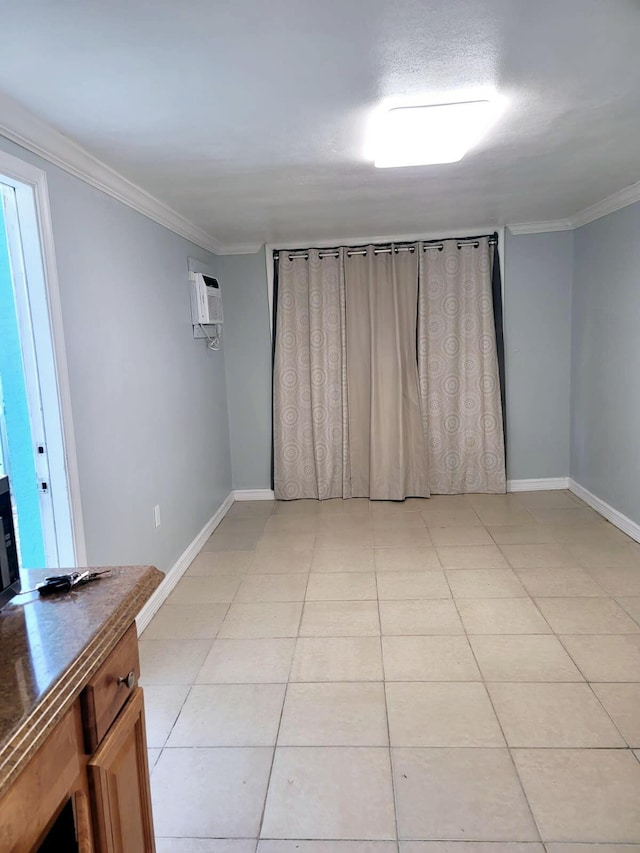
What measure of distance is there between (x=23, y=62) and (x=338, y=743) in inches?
90.7

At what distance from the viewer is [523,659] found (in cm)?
248

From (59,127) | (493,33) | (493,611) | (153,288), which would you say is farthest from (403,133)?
(493,611)

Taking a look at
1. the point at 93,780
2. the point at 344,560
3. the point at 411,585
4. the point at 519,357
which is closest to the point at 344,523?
the point at 344,560

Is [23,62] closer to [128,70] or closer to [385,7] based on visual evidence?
[128,70]

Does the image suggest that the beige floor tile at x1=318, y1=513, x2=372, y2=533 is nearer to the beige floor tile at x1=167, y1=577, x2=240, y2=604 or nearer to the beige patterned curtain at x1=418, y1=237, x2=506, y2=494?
the beige patterned curtain at x1=418, y1=237, x2=506, y2=494

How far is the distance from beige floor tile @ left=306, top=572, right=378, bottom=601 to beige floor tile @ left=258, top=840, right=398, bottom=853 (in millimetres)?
1507

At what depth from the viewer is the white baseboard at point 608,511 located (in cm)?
375

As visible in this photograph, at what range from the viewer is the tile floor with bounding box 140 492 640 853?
5.57 ft

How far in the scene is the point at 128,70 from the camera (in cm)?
163

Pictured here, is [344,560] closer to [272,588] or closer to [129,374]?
[272,588]

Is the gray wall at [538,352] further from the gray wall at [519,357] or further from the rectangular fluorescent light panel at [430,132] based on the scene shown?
the rectangular fluorescent light panel at [430,132]

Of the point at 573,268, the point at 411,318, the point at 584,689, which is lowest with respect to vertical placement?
the point at 584,689

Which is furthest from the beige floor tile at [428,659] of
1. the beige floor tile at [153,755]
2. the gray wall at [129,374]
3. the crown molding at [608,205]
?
the crown molding at [608,205]

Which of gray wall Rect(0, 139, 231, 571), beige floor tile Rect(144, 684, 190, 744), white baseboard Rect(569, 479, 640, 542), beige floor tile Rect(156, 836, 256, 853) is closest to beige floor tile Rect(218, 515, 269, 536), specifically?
gray wall Rect(0, 139, 231, 571)
